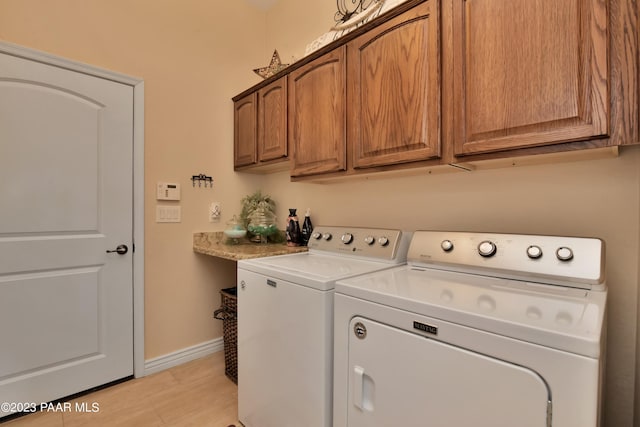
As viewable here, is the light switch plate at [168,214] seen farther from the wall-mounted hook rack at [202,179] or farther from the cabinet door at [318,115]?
the cabinet door at [318,115]

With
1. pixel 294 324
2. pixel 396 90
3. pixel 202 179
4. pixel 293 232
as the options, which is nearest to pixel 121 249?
pixel 202 179

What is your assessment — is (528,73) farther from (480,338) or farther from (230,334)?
(230,334)

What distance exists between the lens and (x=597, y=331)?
2.18ft

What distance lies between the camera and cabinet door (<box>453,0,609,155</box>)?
0.95 meters

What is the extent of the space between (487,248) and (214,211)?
6.47ft

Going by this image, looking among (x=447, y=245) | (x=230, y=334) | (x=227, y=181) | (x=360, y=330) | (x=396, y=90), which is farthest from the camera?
(x=227, y=181)

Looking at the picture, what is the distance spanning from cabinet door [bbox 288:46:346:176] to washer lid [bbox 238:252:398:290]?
52 cm

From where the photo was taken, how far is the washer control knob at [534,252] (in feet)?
3.57

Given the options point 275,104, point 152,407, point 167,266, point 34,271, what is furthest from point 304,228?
point 34,271

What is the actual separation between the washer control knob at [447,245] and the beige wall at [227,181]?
0.26 meters

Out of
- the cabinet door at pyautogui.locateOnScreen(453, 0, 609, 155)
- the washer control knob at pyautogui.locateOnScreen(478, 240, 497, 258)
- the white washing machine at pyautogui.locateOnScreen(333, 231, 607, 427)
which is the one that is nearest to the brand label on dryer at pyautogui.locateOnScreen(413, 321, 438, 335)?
the white washing machine at pyautogui.locateOnScreen(333, 231, 607, 427)

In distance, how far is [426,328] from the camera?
2.85 feet

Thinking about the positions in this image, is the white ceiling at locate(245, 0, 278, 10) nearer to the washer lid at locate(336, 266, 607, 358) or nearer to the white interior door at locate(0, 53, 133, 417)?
the white interior door at locate(0, 53, 133, 417)

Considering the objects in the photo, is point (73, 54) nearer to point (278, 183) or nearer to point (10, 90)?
point (10, 90)
